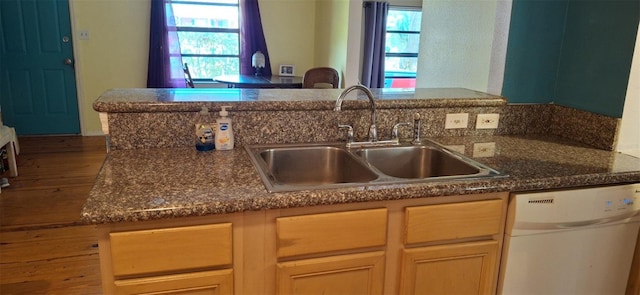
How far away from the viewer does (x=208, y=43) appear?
226 inches

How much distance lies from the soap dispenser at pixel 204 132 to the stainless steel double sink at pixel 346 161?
145mm

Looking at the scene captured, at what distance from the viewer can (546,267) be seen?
5.15 feet

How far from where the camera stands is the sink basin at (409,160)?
1792 mm

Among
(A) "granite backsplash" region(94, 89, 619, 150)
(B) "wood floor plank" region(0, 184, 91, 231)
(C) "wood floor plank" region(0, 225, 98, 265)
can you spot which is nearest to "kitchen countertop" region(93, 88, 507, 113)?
(A) "granite backsplash" region(94, 89, 619, 150)

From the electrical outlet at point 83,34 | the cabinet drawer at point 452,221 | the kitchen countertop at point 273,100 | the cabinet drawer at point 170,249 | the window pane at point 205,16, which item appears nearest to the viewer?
the cabinet drawer at point 170,249

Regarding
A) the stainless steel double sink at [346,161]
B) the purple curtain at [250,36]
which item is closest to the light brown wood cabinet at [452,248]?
the stainless steel double sink at [346,161]

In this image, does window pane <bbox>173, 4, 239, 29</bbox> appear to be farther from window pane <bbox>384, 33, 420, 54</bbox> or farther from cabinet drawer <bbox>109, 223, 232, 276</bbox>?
cabinet drawer <bbox>109, 223, 232, 276</bbox>

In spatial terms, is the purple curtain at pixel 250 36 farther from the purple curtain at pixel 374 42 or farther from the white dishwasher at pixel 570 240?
the white dishwasher at pixel 570 240

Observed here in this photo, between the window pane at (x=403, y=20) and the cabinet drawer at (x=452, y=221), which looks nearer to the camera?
the cabinet drawer at (x=452, y=221)

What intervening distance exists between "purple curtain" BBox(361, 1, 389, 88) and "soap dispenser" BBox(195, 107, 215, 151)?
4.39m

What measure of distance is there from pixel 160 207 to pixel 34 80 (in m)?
4.84

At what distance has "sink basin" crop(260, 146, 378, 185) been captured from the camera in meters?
1.75

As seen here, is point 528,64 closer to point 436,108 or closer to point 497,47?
Answer: point 497,47

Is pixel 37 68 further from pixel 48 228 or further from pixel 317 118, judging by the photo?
pixel 317 118
